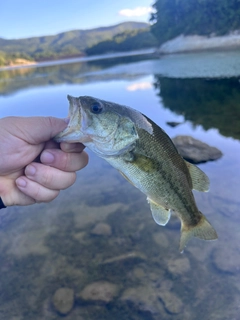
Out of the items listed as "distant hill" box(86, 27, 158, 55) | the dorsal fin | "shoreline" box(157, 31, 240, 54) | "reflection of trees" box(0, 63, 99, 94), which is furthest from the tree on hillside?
the dorsal fin

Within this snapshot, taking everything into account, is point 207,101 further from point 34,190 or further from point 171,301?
point 34,190

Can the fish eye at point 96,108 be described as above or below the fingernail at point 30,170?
above

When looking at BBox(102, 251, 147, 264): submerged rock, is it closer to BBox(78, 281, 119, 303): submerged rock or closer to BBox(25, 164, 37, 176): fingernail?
BBox(78, 281, 119, 303): submerged rock

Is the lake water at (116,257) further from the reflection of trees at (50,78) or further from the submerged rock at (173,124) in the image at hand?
the reflection of trees at (50,78)

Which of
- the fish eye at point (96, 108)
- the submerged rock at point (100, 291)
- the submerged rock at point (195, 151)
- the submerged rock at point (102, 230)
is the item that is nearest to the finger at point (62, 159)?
the fish eye at point (96, 108)

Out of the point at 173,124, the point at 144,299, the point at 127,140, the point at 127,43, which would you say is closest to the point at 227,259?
the point at 144,299

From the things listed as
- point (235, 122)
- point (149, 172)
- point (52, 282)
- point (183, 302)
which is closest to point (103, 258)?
point (52, 282)
